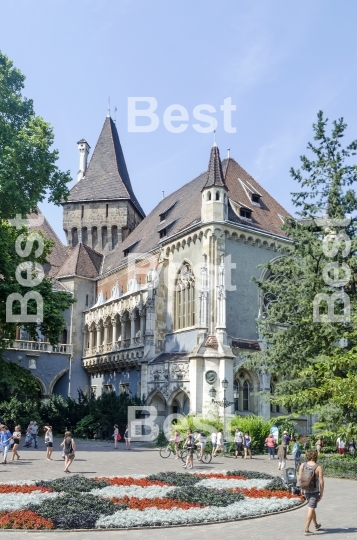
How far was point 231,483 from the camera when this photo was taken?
15875 mm

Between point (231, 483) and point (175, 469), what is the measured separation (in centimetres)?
479

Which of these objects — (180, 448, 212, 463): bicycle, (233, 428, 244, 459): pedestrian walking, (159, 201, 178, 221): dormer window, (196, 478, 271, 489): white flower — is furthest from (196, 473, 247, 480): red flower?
(159, 201, 178, 221): dormer window

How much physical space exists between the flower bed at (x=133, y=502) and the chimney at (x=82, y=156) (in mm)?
43479

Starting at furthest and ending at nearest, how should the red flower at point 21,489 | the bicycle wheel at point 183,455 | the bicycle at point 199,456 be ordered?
the bicycle at point 199,456, the bicycle wheel at point 183,455, the red flower at point 21,489

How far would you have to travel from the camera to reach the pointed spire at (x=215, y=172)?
112 feet

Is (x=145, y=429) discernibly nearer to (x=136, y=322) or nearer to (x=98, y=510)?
(x=136, y=322)

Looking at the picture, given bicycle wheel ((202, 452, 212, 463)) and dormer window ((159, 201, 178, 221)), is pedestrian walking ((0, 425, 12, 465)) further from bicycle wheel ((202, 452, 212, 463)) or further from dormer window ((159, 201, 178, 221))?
dormer window ((159, 201, 178, 221))

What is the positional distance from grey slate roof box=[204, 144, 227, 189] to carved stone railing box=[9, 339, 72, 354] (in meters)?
15.6

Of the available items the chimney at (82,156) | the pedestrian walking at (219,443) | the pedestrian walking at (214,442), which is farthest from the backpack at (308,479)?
the chimney at (82,156)

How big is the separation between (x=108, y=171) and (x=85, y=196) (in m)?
3.20

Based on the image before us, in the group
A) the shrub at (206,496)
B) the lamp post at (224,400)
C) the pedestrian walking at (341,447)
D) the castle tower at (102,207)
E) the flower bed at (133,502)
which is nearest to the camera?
the flower bed at (133,502)

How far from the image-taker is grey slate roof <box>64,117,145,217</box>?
51.8 meters

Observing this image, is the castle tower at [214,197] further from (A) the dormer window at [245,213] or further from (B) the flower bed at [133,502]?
(B) the flower bed at [133,502]

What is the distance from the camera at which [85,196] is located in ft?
171
